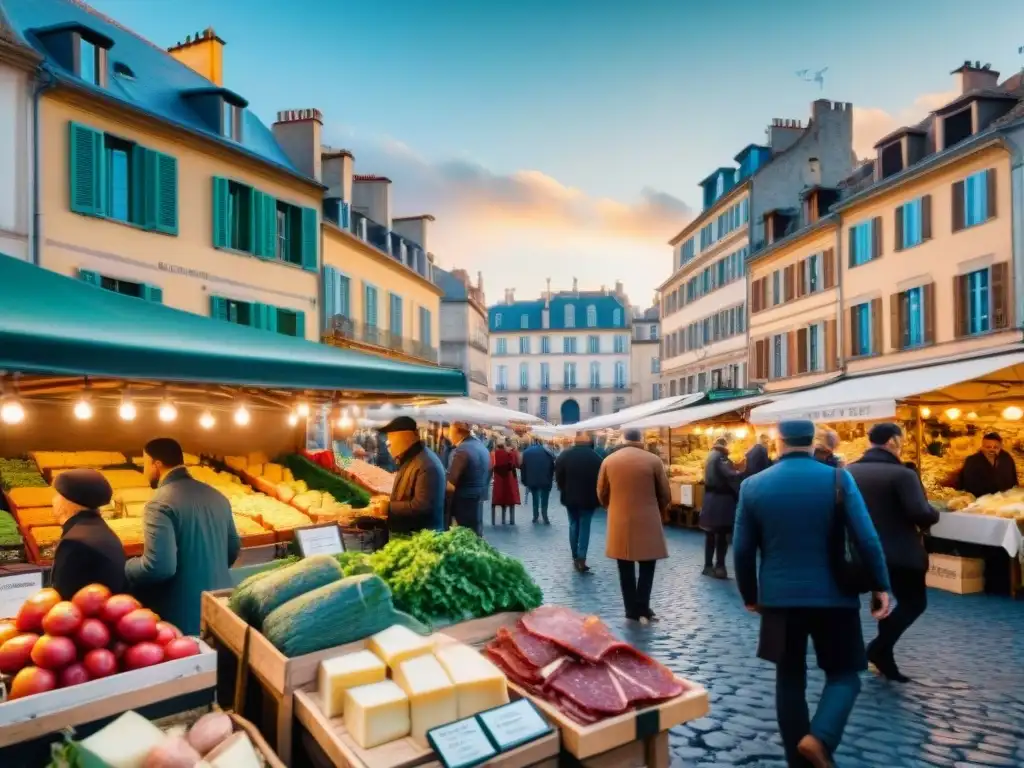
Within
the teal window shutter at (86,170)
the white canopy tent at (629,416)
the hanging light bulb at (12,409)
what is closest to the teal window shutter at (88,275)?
the teal window shutter at (86,170)

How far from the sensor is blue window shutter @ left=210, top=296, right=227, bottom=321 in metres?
16.3

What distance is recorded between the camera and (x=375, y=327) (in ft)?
82.1

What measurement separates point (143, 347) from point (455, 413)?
10348 mm

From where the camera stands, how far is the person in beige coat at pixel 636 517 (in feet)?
23.8

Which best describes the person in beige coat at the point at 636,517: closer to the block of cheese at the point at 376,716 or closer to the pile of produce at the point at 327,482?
the pile of produce at the point at 327,482

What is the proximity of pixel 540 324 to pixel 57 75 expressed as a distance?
65378 mm

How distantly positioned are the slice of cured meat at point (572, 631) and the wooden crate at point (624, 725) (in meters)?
0.28

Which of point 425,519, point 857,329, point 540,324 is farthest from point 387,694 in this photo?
point 540,324

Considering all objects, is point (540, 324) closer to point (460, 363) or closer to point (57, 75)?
point (460, 363)

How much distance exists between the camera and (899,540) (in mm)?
5723

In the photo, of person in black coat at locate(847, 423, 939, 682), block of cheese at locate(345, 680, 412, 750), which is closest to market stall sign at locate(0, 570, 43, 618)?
block of cheese at locate(345, 680, 412, 750)

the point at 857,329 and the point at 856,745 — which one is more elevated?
the point at 857,329

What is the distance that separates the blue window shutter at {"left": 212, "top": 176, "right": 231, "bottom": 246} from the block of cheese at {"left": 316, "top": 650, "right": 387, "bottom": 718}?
592 inches

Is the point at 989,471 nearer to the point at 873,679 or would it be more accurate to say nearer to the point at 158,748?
the point at 873,679
